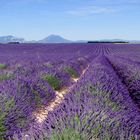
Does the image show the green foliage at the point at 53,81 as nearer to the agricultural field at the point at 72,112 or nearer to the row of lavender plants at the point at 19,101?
the row of lavender plants at the point at 19,101

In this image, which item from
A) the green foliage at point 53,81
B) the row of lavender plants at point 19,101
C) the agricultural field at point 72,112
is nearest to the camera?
the agricultural field at point 72,112

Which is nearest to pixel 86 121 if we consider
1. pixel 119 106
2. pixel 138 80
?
pixel 119 106

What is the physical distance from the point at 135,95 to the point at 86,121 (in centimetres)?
488

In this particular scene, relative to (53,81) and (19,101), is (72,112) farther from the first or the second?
(53,81)

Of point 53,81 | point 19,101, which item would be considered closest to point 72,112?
point 19,101

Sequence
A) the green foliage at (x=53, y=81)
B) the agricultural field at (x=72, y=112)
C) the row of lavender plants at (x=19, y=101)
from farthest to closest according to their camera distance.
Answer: the green foliage at (x=53, y=81) < the row of lavender plants at (x=19, y=101) < the agricultural field at (x=72, y=112)

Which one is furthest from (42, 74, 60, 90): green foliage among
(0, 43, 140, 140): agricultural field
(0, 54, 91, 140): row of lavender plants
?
(0, 43, 140, 140): agricultural field

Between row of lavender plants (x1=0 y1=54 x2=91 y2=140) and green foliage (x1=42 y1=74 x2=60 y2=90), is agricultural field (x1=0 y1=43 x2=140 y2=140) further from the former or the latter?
green foliage (x1=42 y1=74 x2=60 y2=90)

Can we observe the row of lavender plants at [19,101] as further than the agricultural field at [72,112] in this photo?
Yes

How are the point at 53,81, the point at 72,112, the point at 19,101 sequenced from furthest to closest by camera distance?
the point at 53,81 → the point at 19,101 → the point at 72,112

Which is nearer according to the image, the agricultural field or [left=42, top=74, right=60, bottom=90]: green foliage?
the agricultural field

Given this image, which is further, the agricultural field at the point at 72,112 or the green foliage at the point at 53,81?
the green foliage at the point at 53,81

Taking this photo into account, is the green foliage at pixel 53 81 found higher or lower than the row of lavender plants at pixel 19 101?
lower

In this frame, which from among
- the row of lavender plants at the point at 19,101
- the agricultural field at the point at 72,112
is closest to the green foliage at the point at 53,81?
the row of lavender plants at the point at 19,101
